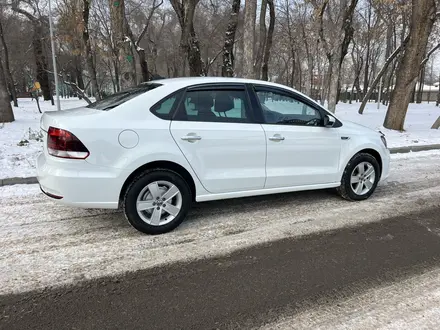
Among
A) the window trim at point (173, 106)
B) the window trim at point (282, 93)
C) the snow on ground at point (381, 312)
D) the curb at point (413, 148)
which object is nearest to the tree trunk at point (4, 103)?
the window trim at point (173, 106)

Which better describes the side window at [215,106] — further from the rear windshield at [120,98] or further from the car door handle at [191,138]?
the rear windshield at [120,98]

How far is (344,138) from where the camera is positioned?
4.98 m

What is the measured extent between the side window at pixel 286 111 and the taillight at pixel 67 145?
7.33 ft

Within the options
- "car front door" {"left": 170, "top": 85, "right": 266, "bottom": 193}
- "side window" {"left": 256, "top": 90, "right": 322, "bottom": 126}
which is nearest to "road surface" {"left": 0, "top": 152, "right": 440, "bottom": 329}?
"car front door" {"left": 170, "top": 85, "right": 266, "bottom": 193}

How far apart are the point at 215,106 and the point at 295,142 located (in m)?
1.18

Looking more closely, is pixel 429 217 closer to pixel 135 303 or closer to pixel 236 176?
pixel 236 176

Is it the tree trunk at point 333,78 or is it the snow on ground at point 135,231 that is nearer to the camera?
the snow on ground at point 135,231

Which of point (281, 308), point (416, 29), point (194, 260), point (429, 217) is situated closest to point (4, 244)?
point (194, 260)

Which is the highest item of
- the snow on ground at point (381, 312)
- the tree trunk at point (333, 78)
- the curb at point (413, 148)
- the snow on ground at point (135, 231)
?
the tree trunk at point (333, 78)

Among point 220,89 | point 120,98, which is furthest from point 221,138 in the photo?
point 120,98

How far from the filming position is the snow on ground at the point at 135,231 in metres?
3.30

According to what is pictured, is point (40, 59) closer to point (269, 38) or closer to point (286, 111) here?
point (269, 38)

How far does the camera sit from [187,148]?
157 inches

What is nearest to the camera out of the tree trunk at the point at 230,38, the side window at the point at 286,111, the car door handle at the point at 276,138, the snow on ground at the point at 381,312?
the snow on ground at the point at 381,312
